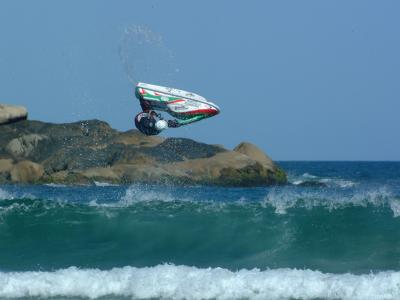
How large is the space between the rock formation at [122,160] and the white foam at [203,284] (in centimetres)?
3876

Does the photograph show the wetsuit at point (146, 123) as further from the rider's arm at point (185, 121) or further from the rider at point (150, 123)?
the rider's arm at point (185, 121)

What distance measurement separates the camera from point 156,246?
81.7 ft

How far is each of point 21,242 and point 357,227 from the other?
935cm

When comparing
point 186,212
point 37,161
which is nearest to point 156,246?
point 186,212

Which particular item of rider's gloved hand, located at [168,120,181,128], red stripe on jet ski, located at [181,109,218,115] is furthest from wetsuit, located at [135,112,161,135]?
red stripe on jet ski, located at [181,109,218,115]

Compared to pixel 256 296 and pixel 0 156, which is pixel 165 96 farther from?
pixel 0 156

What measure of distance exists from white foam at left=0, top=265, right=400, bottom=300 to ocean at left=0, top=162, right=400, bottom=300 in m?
0.02

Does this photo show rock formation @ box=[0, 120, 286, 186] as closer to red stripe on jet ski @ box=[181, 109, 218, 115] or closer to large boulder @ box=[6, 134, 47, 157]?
large boulder @ box=[6, 134, 47, 157]

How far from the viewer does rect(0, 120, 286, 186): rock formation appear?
60.8 meters

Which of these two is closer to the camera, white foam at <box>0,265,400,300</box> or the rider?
white foam at <box>0,265,400,300</box>

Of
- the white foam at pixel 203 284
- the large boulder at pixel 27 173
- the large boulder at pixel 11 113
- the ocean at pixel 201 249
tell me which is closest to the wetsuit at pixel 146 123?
the ocean at pixel 201 249

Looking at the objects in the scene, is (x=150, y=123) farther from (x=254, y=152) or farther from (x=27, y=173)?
(x=254, y=152)

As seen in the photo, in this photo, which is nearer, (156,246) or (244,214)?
(156,246)

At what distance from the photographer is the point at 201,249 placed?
24484 millimetres
